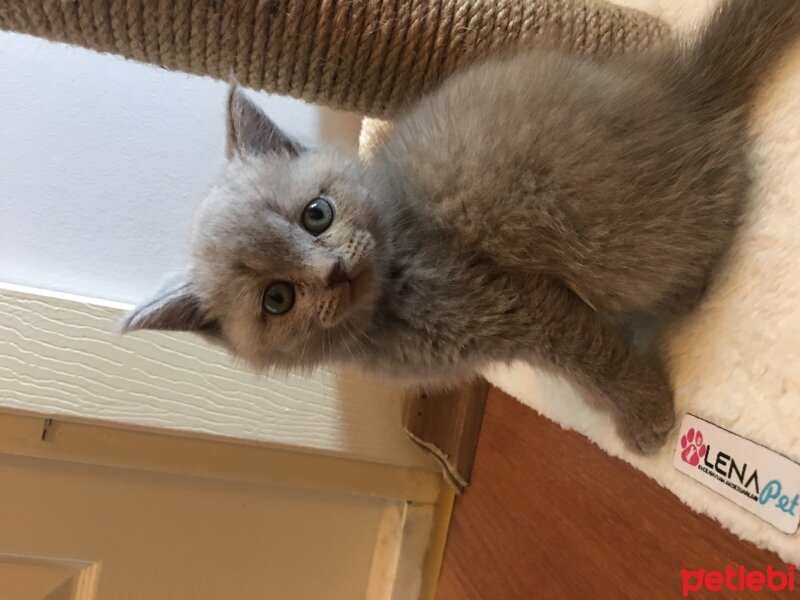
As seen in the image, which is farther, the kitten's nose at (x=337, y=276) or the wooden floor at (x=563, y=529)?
the wooden floor at (x=563, y=529)

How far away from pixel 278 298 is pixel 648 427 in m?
0.44

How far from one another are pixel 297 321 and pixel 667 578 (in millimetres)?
625

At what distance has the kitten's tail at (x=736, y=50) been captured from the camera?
71 centimetres

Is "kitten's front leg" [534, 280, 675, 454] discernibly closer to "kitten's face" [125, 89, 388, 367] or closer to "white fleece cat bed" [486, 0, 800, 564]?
"white fleece cat bed" [486, 0, 800, 564]

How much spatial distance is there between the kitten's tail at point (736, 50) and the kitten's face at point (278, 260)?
384 mm

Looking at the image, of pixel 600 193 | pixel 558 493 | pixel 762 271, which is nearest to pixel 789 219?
pixel 762 271

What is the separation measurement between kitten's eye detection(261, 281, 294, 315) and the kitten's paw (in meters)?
0.40

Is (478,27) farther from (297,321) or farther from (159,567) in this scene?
(159,567)

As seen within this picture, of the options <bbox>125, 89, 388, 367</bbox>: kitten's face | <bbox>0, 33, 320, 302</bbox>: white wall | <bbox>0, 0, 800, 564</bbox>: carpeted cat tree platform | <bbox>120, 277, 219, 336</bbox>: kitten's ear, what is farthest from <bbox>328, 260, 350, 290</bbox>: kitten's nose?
<bbox>0, 33, 320, 302</bbox>: white wall

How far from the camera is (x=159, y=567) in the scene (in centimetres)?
139

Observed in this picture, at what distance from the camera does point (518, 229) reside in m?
0.72

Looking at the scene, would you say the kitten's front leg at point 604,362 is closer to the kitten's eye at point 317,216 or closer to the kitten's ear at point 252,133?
the kitten's eye at point 317,216

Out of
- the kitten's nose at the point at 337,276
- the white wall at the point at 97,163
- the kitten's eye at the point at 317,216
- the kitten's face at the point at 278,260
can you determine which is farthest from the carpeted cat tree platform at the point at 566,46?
the white wall at the point at 97,163

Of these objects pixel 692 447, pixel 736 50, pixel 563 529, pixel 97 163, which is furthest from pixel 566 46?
pixel 97 163
